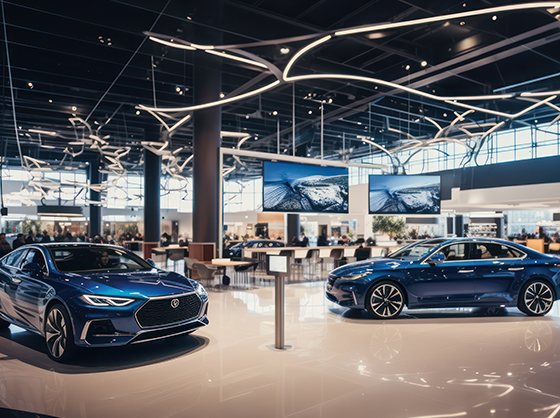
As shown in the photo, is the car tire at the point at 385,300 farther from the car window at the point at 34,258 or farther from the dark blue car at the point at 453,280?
the car window at the point at 34,258

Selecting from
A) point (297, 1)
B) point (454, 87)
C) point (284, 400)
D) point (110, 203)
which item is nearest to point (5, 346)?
point (284, 400)

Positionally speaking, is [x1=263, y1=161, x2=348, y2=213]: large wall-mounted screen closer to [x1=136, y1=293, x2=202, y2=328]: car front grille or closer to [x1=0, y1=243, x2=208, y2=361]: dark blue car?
[x1=0, y1=243, x2=208, y2=361]: dark blue car

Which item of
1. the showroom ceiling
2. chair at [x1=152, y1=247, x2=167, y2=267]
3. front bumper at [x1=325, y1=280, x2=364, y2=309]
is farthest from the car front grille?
chair at [x1=152, y1=247, x2=167, y2=267]

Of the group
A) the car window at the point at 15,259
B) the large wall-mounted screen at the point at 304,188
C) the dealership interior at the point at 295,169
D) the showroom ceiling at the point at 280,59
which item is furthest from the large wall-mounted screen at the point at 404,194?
the car window at the point at 15,259

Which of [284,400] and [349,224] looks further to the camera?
[349,224]

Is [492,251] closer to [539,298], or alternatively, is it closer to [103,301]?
[539,298]

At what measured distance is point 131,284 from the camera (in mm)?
4609

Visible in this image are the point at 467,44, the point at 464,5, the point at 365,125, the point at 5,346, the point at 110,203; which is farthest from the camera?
the point at 110,203

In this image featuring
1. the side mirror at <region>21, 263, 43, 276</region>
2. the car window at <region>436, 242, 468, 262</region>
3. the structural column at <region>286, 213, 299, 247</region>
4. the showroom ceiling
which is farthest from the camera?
the structural column at <region>286, 213, 299, 247</region>

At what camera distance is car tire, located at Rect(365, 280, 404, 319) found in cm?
659

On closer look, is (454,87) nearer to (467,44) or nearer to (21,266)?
(467,44)

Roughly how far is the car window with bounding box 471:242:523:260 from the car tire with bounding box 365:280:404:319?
149 cm

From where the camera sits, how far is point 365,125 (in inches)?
768

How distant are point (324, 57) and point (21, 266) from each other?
31.4 feet
